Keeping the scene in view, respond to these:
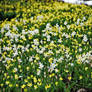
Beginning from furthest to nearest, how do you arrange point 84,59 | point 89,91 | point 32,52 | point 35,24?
point 35,24 < point 32,52 < point 84,59 < point 89,91

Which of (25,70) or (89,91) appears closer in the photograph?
(89,91)

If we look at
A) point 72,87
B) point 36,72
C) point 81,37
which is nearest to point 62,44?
point 81,37

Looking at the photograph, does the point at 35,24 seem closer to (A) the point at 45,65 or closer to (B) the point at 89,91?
(A) the point at 45,65

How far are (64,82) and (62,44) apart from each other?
1137 mm

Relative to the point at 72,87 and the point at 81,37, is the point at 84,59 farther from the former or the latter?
the point at 81,37

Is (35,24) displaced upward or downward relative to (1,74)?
upward

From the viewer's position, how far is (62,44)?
3854 millimetres

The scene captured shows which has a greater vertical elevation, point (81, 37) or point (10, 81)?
point (81, 37)

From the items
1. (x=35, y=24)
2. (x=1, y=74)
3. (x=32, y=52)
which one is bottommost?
Result: (x=1, y=74)

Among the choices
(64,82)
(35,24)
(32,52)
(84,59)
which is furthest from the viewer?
(35,24)

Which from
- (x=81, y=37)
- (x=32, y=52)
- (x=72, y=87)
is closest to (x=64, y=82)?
(x=72, y=87)

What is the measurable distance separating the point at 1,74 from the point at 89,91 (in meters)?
1.61

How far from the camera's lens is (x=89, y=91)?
2668 millimetres

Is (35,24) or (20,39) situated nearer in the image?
(20,39)
